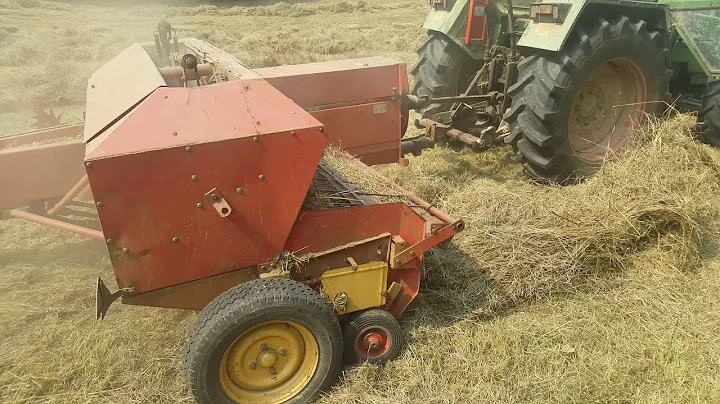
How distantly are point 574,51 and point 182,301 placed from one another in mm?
3433

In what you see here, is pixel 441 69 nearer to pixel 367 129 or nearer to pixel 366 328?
pixel 367 129

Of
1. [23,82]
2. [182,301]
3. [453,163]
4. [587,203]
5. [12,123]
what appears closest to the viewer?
[182,301]

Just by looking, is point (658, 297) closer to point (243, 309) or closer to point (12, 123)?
point (243, 309)

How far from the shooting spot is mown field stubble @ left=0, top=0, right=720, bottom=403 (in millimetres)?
2703

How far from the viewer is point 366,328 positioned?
277 cm

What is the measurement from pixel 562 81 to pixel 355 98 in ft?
5.48

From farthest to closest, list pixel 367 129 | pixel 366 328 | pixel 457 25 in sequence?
1. pixel 457 25
2. pixel 367 129
3. pixel 366 328

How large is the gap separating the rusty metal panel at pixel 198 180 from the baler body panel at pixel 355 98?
988 millimetres

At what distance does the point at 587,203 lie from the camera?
3.94 metres

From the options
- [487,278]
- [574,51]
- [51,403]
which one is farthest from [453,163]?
[51,403]

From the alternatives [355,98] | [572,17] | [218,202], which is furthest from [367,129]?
[572,17]

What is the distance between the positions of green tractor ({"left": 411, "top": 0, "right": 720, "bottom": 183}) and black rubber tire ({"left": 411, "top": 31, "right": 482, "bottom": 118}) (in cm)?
1

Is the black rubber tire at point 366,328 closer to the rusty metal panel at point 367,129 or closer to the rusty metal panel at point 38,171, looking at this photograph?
the rusty metal panel at point 367,129

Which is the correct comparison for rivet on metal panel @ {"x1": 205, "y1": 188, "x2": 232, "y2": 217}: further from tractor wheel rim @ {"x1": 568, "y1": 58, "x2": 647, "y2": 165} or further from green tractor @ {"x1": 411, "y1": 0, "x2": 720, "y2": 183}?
tractor wheel rim @ {"x1": 568, "y1": 58, "x2": 647, "y2": 165}
